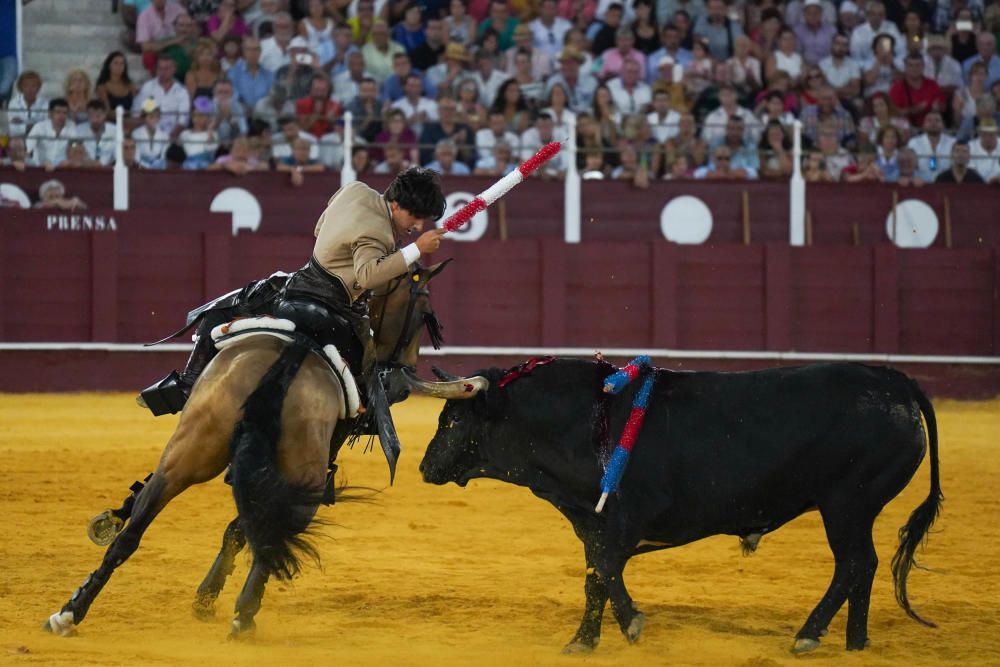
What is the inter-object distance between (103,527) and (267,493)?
2.80ft

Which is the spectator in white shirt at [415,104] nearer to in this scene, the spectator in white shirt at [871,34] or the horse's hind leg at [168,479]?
the spectator in white shirt at [871,34]

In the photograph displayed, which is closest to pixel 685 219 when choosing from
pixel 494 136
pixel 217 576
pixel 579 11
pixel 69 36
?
pixel 494 136

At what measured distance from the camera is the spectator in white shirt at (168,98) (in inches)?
503

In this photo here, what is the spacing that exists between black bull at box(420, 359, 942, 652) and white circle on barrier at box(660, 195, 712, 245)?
8.34 meters

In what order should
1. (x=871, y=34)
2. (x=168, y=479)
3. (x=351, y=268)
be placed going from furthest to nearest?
(x=871, y=34), (x=351, y=268), (x=168, y=479)

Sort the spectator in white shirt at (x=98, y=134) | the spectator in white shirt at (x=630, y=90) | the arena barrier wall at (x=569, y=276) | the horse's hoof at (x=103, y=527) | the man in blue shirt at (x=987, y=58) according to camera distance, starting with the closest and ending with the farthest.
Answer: the horse's hoof at (x=103, y=527) → the spectator in white shirt at (x=98, y=134) → the arena barrier wall at (x=569, y=276) → the spectator in white shirt at (x=630, y=90) → the man in blue shirt at (x=987, y=58)

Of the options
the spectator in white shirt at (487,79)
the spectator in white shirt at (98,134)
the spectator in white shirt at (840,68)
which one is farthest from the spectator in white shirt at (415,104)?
the spectator in white shirt at (840,68)

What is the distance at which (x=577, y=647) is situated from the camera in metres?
4.71

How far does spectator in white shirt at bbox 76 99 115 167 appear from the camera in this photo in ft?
40.4

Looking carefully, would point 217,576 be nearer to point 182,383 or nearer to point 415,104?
point 182,383

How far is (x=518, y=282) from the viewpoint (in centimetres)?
1278

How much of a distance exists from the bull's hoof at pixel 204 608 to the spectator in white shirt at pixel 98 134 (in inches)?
314

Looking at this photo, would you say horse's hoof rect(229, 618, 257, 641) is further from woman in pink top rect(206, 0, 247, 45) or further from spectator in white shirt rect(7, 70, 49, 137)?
woman in pink top rect(206, 0, 247, 45)

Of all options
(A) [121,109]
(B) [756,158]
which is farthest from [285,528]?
(B) [756,158]
